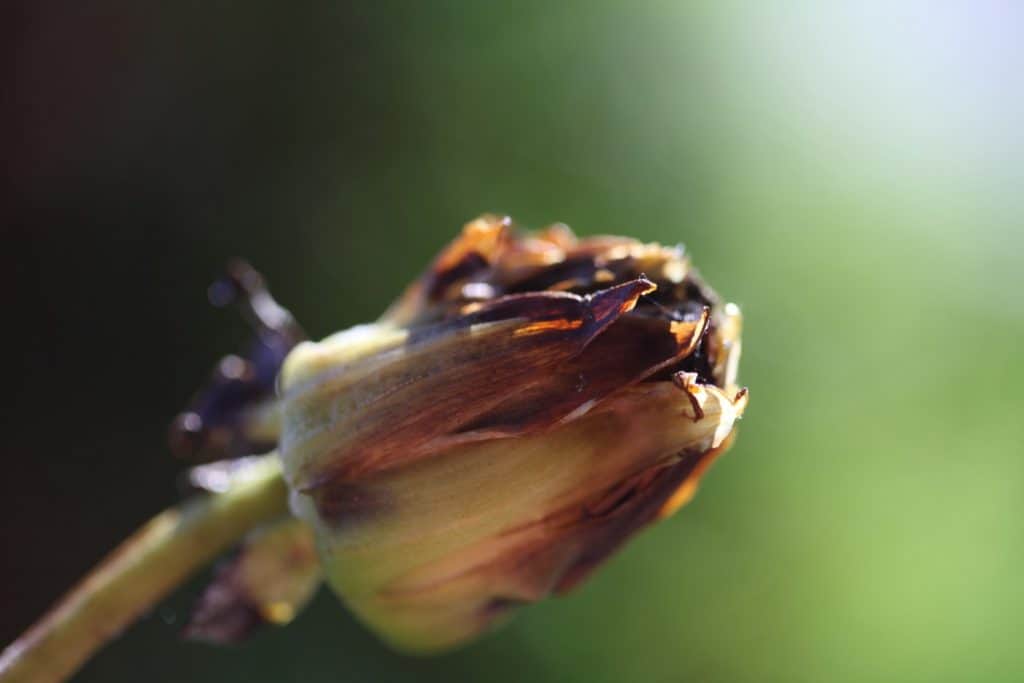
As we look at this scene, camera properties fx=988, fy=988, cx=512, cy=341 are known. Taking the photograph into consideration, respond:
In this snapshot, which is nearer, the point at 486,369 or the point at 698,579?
the point at 486,369

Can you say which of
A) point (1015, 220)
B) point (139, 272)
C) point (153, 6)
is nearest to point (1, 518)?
point (139, 272)

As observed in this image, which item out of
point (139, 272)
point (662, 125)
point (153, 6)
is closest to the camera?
point (139, 272)

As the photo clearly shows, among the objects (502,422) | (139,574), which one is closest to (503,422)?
(502,422)

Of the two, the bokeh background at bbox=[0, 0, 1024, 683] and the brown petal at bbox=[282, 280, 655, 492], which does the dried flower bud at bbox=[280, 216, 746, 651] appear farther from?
→ the bokeh background at bbox=[0, 0, 1024, 683]

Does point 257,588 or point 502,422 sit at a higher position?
point 502,422

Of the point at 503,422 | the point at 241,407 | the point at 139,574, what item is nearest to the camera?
the point at 503,422

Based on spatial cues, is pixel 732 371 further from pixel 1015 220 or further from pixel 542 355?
pixel 1015 220

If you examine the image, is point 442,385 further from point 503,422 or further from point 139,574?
point 139,574
